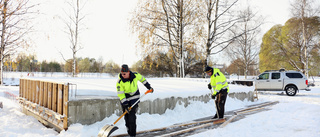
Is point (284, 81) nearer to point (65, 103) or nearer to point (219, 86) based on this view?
point (219, 86)

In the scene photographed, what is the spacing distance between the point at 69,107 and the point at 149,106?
2.43 meters

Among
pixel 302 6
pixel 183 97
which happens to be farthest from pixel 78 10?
pixel 302 6

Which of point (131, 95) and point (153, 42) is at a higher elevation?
point (153, 42)

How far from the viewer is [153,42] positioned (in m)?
14.2

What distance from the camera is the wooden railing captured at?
15.2 feet

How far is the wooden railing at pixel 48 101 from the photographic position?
15.2 feet

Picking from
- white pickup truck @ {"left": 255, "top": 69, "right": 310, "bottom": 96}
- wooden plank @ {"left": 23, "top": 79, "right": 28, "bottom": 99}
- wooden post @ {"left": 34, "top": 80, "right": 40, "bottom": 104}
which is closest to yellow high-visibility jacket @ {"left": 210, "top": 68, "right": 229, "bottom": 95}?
wooden post @ {"left": 34, "top": 80, "right": 40, "bottom": 104}

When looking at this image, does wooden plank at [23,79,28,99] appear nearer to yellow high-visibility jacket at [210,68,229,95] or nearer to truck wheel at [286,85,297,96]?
yellow high-visibility jacket at [210,68,229,95]

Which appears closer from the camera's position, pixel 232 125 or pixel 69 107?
pixel 69 107

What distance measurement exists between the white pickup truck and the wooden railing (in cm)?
1471

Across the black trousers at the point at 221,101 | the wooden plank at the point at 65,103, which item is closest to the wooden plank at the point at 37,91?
the wooden plank at the point at 65,103

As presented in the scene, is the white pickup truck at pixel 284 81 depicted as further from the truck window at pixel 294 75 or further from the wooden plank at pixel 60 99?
the wooden plank at pixel 60 99

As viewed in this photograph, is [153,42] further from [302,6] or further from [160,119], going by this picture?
[302,6]

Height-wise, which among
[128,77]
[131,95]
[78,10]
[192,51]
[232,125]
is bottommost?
[232,125]
